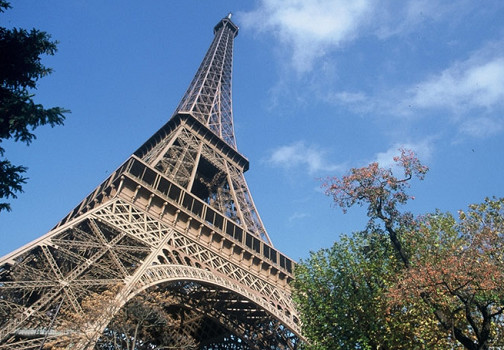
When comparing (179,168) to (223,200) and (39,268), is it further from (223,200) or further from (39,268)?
(39,268)

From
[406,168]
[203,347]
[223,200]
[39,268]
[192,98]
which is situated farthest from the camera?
[192,98]

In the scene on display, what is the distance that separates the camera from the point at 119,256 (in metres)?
19.4

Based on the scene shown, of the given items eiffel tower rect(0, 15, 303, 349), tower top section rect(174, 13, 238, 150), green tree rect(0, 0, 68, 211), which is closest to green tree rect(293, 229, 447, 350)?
eiffel tower rect(0, 15, 303, 349)

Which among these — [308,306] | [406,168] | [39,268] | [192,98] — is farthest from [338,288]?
[192,98]

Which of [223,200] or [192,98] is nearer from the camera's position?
[223,200]

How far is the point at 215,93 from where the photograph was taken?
171 ft

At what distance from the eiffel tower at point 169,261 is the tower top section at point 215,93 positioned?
542 centimetres

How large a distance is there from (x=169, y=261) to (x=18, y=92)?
48.6 ft

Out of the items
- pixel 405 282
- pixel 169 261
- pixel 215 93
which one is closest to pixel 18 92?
pixel 405 282

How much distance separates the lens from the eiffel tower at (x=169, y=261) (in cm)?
1578

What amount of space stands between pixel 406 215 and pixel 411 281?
2.67 metres

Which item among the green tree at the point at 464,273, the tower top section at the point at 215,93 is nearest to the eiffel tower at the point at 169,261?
the tower top section at the point at 215,93

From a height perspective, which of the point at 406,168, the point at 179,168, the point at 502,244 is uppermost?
the point at 179,168

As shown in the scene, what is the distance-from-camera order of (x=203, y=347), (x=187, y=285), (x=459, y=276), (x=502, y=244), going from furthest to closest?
(x=203, y=347)
(x=187, y=285)
(x=502, y=244)
(x=459, y=276)
